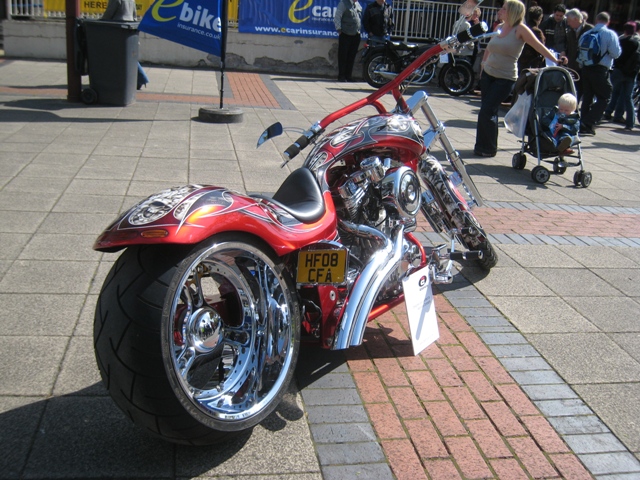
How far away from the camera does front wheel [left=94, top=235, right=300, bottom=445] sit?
8.04ft

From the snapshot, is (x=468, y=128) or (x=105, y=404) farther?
(x=468, y=128)

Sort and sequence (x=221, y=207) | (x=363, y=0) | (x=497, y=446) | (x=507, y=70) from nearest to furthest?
1. (x=221, y=207)
2. (x=497, y=446)
3. (x=507, y=70)
4. (x=363, y=0)

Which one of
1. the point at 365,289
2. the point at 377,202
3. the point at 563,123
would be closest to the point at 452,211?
the point at 377,202

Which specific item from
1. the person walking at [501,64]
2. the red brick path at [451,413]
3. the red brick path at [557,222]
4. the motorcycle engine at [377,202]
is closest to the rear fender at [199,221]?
the motorcycle engine at [377,202]

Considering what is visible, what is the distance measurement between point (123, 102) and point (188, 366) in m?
8.32

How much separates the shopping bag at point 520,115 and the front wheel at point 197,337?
253 inches

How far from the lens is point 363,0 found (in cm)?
1661

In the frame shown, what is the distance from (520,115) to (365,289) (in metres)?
6.01

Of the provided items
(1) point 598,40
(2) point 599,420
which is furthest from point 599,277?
(1) point 598,40

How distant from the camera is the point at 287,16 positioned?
1686 centimetres

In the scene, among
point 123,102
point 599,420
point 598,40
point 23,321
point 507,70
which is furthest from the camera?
point 598,40

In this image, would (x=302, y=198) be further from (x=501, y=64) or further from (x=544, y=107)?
(x=501, y=64)

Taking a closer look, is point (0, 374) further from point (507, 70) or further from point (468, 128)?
point (468, 128)

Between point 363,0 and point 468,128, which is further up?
point 363,0
